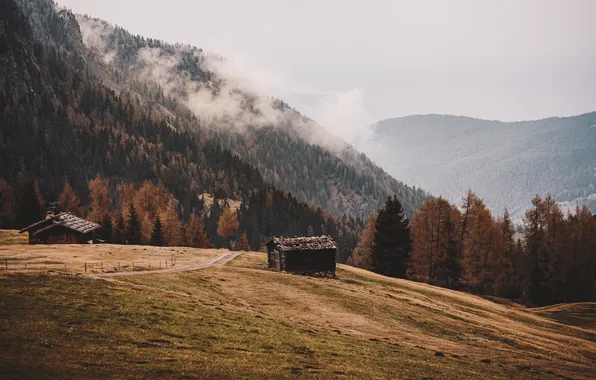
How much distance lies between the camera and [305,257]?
7500 cm

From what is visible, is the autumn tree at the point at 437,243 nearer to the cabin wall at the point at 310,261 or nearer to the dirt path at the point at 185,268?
the cabin wall at the point at 310,261

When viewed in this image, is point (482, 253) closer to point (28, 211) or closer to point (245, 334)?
point (245, 334)

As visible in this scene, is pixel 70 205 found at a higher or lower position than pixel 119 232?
higher

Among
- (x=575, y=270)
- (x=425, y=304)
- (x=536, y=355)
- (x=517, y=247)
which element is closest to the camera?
(x=536, y=355)

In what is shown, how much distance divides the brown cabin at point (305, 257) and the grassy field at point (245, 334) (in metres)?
14.9

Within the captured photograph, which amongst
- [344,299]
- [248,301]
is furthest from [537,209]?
[248,301]

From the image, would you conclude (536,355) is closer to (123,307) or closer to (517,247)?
(123,307)

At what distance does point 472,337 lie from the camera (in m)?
43.8

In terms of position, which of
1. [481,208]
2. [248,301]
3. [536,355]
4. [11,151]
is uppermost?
[11,151]

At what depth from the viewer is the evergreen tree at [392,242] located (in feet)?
312

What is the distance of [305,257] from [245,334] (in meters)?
44.3

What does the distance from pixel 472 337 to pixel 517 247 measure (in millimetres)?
78733

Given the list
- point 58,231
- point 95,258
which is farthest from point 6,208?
point 95,258

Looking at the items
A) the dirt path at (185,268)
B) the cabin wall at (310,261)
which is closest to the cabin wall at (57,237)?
the dirt path at (185,268)
